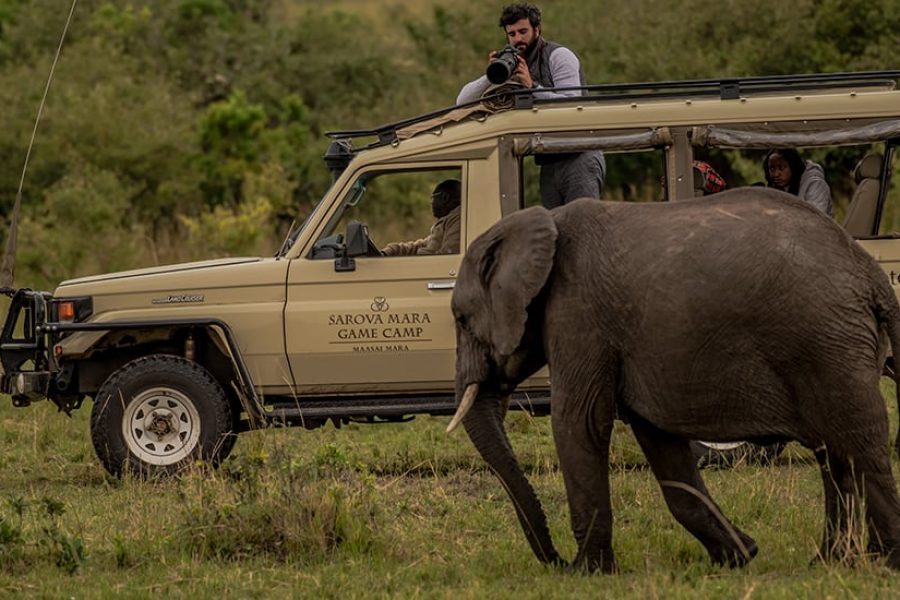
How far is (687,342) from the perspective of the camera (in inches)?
266

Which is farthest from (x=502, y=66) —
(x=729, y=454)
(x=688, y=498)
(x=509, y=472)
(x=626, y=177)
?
(x=626, y=177)

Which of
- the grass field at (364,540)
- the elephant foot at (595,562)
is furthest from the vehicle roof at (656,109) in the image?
the elephant foot at (595,562)

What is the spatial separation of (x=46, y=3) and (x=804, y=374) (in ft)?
83.6

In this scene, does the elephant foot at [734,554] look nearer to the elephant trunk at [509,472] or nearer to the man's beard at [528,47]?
the elephant trunk at [509,472]

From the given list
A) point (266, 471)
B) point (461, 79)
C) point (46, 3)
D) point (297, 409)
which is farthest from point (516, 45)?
point (46, 3)

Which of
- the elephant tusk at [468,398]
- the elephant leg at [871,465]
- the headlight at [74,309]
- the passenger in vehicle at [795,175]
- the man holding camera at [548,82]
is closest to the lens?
the elephant leg at [871,465]

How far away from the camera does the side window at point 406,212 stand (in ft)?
32.7

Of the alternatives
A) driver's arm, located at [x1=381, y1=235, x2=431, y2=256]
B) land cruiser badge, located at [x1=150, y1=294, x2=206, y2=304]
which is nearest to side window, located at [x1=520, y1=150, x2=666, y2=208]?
driver's arm, located at [x1=381, y1=235, x2=431, y2=256]

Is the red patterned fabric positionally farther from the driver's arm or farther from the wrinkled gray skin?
the wrinkled gray skin

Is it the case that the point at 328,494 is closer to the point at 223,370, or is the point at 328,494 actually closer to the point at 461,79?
the point at 223,370

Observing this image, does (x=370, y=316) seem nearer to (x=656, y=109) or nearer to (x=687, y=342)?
(x=656, y=109)

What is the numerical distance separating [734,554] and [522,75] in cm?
376

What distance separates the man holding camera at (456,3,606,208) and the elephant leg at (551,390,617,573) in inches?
120

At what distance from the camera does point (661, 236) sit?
6.93 m
